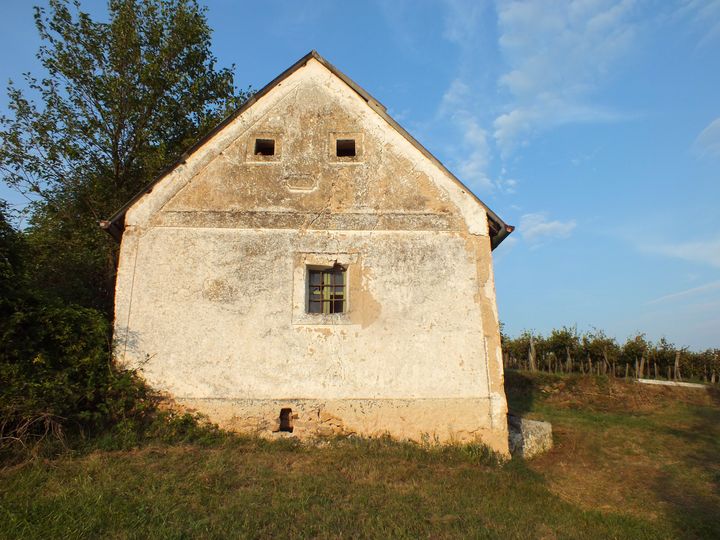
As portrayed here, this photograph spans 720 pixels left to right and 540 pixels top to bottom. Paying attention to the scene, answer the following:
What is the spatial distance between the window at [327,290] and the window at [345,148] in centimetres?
240

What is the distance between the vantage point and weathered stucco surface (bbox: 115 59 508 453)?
25.5ft

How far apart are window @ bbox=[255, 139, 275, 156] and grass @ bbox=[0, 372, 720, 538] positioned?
211 inches

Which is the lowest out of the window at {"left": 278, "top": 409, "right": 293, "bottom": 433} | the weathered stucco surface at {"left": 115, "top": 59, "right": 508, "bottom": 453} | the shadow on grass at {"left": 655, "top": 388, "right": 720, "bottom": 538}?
the shadow on grass at {"left": 655, "top": 388, "right": 720, "bottom": 538}

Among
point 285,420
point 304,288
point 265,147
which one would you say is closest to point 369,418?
point 285,420

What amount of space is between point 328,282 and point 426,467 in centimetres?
355

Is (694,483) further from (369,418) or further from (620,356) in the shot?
(620,356)

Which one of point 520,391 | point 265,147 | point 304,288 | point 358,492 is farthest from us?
point 520,391

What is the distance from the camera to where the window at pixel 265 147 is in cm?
906

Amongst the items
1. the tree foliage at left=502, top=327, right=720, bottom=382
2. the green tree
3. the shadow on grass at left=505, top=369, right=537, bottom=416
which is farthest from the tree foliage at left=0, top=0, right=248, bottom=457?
the tree foliage at left=502, top=327, right=720, bottom=382

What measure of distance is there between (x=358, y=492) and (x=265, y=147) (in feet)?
21.5

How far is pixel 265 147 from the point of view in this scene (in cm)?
922

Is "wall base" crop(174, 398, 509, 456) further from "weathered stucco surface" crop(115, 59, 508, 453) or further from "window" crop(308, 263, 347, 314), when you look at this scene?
"window" crop(308, 263, 347, 314)

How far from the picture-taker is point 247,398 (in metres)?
7.69

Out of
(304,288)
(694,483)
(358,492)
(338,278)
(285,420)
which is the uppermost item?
(338,278)
